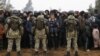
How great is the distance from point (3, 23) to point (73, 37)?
150 inches

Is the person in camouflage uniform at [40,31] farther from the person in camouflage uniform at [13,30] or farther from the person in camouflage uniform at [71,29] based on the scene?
the person in camouflage uniform at [71,29]

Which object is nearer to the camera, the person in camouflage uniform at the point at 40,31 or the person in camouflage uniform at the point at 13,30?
the person in camouflage uniform at the point at 13,30

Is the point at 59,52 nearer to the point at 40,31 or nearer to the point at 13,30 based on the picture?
the point at 40,31

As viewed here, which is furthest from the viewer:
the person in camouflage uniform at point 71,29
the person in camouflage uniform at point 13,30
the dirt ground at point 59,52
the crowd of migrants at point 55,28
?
the dirt ground at point 59,52

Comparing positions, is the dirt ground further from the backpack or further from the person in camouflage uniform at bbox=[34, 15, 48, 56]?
the backpack

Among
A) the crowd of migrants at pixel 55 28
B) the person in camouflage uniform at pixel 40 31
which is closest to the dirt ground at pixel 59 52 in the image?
the crowd of migrants at pixel 55 28

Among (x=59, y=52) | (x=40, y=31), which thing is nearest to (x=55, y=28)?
(x=59, y=52)

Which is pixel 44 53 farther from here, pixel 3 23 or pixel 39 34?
pixel 3 23

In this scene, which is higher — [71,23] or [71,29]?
[71,23]

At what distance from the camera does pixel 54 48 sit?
19.1 m

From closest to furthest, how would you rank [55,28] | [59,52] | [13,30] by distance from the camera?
[13,30]
[55,28]
[59,52]

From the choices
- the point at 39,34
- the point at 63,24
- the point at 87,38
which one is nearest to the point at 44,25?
the point at 39,34

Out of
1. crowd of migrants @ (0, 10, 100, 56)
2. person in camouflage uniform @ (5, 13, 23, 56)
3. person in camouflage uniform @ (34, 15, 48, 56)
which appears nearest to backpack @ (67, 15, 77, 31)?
crowd of migrants @ (0, 10, 100, 56)

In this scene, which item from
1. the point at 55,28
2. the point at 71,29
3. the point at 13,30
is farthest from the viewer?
the point at 55,28
